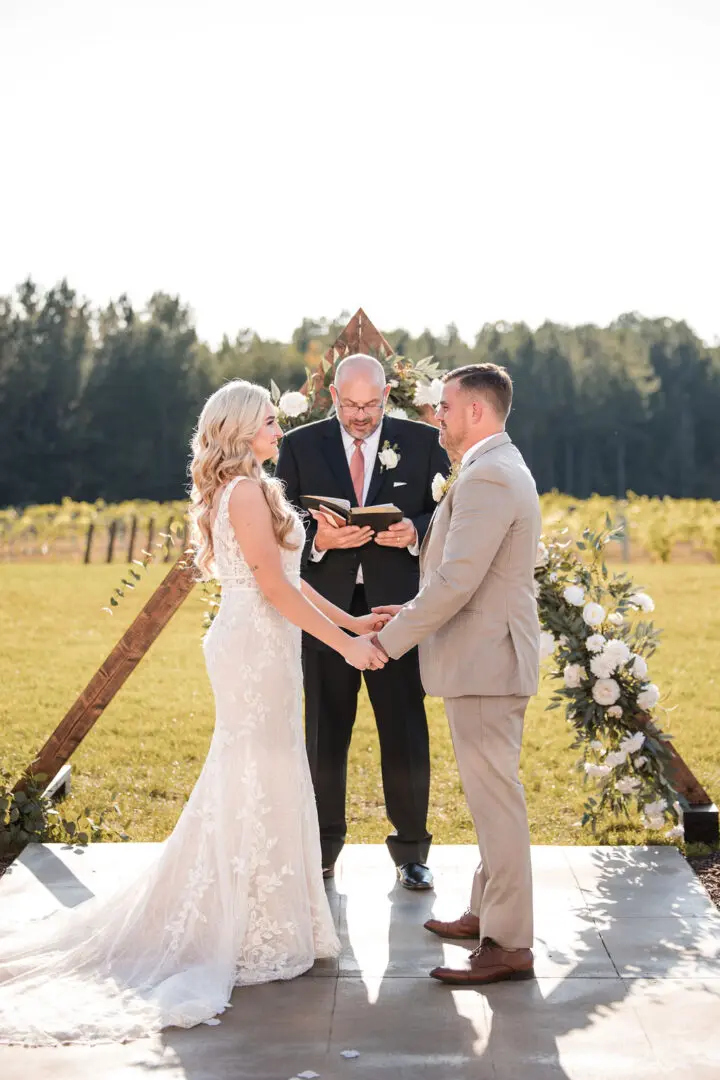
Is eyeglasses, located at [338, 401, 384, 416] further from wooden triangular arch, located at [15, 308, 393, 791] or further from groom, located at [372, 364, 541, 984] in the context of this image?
groom, located at [372, 364, 541, 984]

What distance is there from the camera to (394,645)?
Result: 14.5 feet

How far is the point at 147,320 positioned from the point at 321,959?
176ft

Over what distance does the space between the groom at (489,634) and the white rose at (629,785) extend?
190 centimetres

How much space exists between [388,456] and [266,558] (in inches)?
52.1

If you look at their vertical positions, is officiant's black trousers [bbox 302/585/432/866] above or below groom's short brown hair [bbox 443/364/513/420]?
below

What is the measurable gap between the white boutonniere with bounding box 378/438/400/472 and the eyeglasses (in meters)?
0.24

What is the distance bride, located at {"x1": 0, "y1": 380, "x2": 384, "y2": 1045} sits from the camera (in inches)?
171

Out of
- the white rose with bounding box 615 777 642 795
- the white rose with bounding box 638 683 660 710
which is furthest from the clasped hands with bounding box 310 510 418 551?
the white rose with bounding box 615 777 642 795

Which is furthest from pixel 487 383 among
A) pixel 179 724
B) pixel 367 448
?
pixel 179 724

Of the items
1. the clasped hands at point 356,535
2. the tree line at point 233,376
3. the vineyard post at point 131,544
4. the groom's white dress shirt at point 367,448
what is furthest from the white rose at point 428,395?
the tree line at point 233,376

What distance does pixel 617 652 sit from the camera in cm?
600

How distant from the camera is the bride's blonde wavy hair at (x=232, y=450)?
14.3 feet

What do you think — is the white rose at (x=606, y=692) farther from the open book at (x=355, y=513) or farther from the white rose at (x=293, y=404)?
the white rose at (x=293, y=404)

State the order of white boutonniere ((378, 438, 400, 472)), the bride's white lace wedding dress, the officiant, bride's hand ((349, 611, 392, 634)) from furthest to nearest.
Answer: white boutonniere ((378, 438, 400, 472))
the officiant
bride's hand ((349, 611, 392, 634))
the bride's white lace wedding dress
